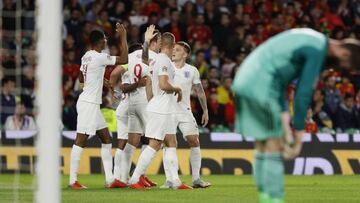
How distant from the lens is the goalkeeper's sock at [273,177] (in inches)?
317

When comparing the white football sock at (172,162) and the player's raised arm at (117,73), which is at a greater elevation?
the player's raised arm at (117,73)

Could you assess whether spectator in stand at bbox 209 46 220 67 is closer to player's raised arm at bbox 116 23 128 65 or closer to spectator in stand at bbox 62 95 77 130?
spectator in stand at bbox 62 95 77 130

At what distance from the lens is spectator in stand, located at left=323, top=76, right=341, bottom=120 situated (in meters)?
23.4

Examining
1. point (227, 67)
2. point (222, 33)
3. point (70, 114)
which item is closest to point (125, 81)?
point (70, 114)

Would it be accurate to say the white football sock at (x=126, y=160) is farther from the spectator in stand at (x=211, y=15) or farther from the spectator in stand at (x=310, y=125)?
the spectator in stand at (x=211, y=15)

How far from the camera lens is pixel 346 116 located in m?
23.3

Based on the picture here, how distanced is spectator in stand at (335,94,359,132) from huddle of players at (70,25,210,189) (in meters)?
→ 7.83

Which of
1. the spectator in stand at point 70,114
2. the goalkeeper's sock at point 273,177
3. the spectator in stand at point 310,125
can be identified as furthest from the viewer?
the spectator in stand at point 310,125

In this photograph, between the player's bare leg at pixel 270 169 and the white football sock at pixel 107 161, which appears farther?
the white football sock at pixel 107 161

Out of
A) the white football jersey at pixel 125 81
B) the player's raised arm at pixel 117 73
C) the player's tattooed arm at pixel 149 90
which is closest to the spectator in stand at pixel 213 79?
the white football jersey at pixel 125 81

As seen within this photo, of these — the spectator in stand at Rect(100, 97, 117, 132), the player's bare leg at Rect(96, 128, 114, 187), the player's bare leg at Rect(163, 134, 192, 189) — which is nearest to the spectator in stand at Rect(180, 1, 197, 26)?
the spectator in stand at Rect(100, 97, 117, 132)

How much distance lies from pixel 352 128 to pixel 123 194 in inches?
414

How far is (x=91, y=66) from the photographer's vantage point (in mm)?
14922

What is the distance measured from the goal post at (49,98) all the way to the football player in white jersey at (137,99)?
738 cm
